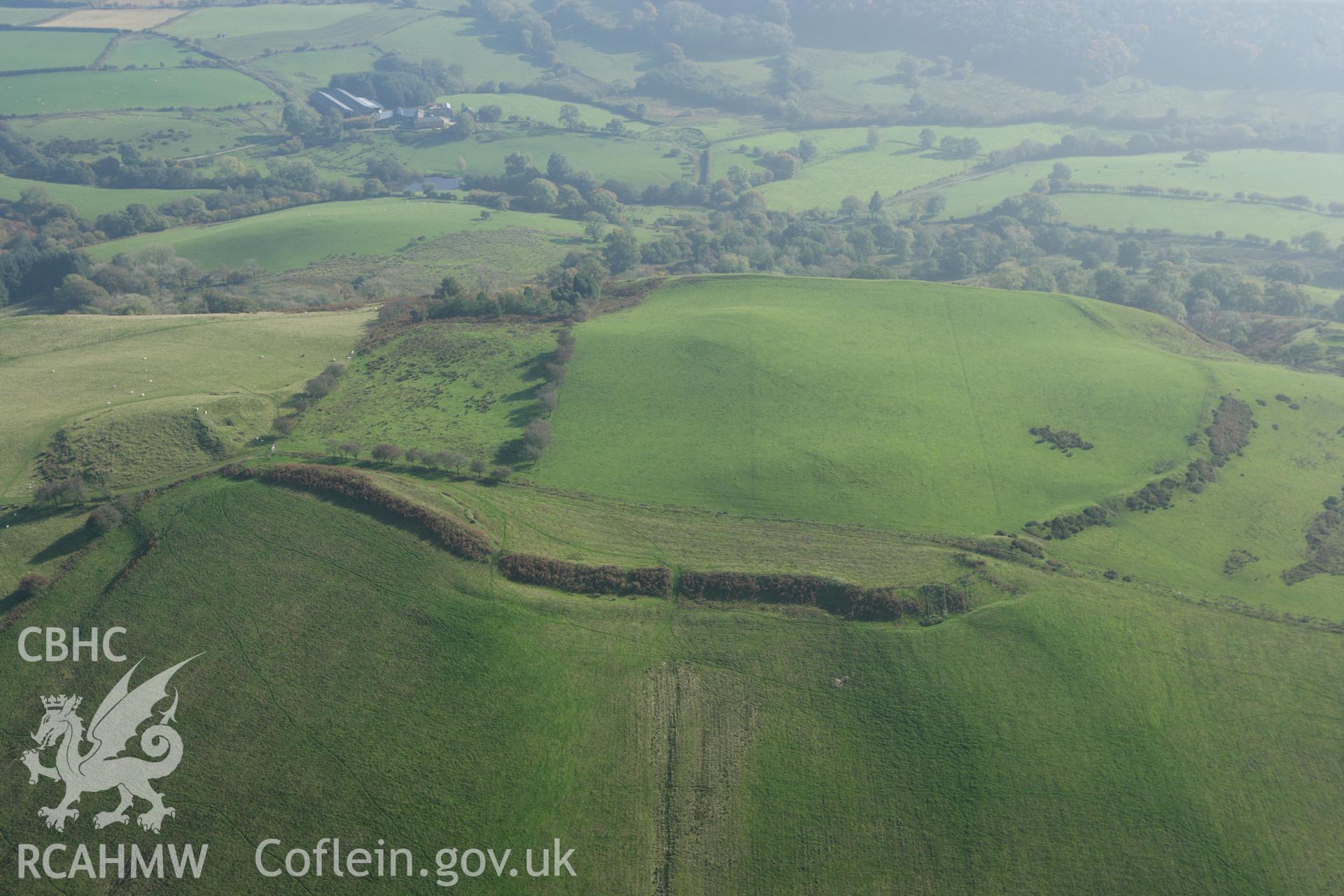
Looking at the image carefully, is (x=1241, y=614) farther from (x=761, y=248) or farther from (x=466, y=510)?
(x=761, y=248)

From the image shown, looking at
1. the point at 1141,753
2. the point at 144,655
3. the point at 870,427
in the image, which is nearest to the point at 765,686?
the point at 1141,753

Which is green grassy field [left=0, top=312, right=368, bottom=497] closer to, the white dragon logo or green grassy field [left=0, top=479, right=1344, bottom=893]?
green grassy field [left=0, top=479, right=1344, bottom=893]

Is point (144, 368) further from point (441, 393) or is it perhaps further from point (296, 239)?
point (296, 239)

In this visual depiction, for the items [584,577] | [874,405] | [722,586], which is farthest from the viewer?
[874,405]

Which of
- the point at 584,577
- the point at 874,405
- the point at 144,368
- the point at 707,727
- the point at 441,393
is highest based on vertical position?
the point at 144,368

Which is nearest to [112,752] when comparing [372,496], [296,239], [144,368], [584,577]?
[372,496]
